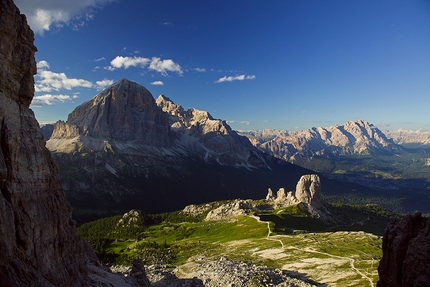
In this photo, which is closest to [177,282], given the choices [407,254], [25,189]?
[25,189]

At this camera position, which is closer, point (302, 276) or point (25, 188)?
point (25, 188)

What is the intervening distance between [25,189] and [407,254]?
128 ft

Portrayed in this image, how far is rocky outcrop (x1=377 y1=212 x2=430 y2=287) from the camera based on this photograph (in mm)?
24375

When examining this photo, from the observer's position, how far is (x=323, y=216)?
18338cm

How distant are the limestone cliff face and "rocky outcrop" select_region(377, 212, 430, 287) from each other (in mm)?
34355

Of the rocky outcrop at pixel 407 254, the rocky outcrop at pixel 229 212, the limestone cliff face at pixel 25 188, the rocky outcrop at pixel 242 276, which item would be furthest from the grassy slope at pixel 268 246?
the limestone cliff face at pixel 25 188

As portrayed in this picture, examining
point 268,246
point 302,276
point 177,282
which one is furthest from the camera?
point 268,246

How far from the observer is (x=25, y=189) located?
97.9 feet

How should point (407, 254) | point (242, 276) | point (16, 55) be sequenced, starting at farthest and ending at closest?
point (242, 276), point (16, 55), point (407, 254)

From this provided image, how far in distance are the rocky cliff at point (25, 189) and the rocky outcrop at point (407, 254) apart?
34.6m

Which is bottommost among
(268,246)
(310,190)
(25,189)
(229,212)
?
(229,212)

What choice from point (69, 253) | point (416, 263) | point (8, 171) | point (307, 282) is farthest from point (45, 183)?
point (307, 282)

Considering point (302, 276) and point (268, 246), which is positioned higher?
point (302, 276)

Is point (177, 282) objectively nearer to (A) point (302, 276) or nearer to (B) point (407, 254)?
(A) point (302, 276)
